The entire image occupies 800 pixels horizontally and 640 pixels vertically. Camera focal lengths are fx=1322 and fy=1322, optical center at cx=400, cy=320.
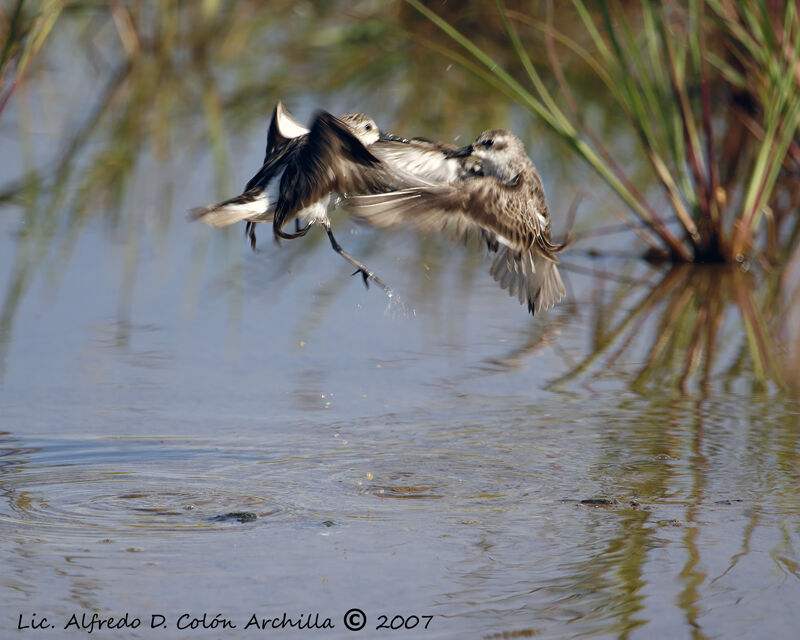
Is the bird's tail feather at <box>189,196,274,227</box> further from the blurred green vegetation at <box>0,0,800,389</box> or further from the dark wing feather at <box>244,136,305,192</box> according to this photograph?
the blurred green vegetation at <box>0,0,800,389</box>

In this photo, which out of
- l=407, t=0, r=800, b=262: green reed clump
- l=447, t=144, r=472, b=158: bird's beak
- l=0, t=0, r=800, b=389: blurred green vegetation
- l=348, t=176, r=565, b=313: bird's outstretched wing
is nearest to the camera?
l=348, t=176, r=565, b=313: bird's outstretched wing

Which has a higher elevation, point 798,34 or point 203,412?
point 798,34

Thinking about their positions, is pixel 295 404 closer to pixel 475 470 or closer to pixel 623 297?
pixel 475 470

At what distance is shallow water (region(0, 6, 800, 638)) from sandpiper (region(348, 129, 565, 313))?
469mm

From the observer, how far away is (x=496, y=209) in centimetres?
455

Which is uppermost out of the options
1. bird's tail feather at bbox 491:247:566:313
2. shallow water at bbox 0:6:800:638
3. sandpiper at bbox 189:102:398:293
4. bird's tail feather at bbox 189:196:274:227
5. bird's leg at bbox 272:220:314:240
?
sandpiper at bbox 189:102:398:293

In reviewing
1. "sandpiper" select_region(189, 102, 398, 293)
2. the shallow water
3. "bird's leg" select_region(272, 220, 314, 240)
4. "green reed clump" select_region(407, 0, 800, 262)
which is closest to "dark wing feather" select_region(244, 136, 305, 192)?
"sandpiper" select_region(189, 102, 398, 293)

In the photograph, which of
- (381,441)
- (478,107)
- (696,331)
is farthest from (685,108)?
(478,107)

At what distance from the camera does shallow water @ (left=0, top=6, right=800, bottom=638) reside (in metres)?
3.33

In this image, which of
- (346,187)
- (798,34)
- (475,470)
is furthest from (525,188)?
(798,34)

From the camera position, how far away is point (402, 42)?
14547 mm

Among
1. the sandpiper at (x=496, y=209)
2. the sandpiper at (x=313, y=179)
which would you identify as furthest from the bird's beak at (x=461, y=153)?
the sandpiper at (x=313, y=179)

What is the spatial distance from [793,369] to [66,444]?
3.00 m

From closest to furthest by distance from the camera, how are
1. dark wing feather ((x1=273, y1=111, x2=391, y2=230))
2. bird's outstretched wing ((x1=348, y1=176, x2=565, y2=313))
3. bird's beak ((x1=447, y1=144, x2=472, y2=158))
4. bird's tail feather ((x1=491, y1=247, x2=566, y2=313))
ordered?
bird's outstretched wing ((x1=348, y1=176, x2=565, y2=313))
dark wing feather ((x1=273, y1=111, x2=391, y2=230))
bird's beak ((x1=447, y1=144, x2=472, y2=158))
bird's tail feather ((x1=491, y1=247, x2=566, y2=313))
